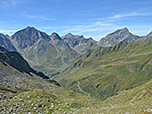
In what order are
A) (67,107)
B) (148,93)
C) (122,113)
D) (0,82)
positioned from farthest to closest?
(0,82) → (148,93) → (67,107) → (122,113)

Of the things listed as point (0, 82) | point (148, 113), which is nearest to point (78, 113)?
point (148, 113)

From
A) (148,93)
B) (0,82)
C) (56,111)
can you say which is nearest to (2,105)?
(56,111)

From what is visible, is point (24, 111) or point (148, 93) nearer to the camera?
point (24, 111)

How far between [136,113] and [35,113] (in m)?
19.8

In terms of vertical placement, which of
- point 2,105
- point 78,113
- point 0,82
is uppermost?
point 0,82

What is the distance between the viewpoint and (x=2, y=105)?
33.0 m

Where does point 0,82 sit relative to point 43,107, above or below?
above

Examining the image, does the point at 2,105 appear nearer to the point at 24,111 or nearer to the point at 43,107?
the point at 24,111

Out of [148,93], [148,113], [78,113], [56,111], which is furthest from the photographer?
[148,93]

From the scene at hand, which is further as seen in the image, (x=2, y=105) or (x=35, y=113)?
(x=2, y=105)

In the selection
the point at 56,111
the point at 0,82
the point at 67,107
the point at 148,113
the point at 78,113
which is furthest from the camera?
the point at 0,82

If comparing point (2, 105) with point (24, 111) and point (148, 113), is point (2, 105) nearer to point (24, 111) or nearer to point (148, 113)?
point (24, 111)

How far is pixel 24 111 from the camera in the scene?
31188 mm

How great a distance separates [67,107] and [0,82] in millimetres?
66535
